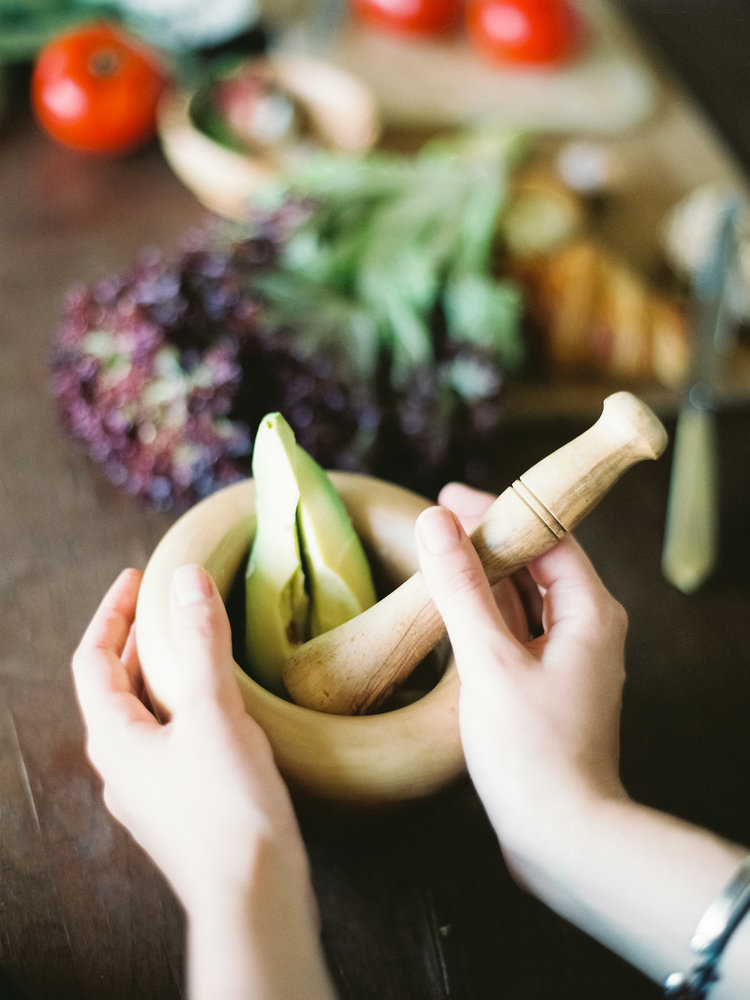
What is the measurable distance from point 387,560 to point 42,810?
31 cm

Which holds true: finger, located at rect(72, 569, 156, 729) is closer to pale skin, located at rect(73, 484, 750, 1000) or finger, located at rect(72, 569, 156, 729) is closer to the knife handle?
pale skin, located at rect(73, 484, 750, 1000)

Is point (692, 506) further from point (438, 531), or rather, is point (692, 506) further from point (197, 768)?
point (197, 768)

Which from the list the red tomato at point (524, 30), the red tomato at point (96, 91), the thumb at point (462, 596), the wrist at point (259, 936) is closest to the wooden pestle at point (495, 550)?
the thumb at point (462, 596)

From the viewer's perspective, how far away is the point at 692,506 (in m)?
0.83

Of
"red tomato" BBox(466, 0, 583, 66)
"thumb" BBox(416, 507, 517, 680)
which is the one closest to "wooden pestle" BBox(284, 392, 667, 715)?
"thumb" BBox(416, 507, 517, 680)

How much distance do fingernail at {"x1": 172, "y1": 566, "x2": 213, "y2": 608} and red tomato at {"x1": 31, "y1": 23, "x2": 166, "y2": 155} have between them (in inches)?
33.7

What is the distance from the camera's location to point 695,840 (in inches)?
18.5

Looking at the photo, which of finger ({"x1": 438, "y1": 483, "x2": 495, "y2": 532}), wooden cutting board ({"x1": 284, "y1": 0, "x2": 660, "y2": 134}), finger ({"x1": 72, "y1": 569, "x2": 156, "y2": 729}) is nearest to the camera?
finger ({"x1": 72, "y1": 569, "x2": 156, "y2": 729})

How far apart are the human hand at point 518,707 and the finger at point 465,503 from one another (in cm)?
14

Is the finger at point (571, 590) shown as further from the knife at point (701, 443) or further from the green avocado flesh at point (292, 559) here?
the knife at point (701, 443)

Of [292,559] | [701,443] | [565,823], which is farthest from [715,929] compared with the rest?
[701,443]

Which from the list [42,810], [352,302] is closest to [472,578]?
[42,810]

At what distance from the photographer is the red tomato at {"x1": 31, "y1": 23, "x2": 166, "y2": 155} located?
1.09 m

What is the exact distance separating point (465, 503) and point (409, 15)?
109 centimetres
